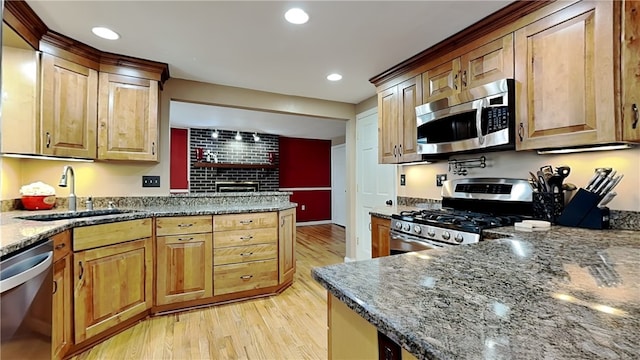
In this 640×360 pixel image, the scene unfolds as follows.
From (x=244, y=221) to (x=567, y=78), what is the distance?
100 inches

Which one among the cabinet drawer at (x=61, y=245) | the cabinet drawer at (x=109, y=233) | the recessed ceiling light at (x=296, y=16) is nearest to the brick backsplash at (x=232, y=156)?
the cabinet drawer at (x=109, y=233)

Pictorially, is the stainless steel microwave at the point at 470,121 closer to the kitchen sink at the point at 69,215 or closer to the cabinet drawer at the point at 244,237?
the cabinet drawer at the point at 244,237

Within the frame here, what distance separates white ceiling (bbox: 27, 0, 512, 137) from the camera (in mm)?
1816

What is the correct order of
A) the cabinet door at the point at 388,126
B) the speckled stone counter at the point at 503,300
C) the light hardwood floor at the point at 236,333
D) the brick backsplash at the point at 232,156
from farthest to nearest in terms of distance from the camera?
the brick backsplash at the point at 232,156
the cabinet door at the point at 388,126
the light hardwood floor at the point at 236,333
the speckled stone counter at the point at 503,300

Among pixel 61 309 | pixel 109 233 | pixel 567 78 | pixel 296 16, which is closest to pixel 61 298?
pixel 61 309

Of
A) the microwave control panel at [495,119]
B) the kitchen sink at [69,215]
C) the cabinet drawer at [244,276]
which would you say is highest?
the microwave control panel at [495,119]

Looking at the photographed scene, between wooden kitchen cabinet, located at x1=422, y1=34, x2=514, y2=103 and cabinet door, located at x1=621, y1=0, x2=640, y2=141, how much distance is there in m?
0.54

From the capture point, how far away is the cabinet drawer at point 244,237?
2629 mm

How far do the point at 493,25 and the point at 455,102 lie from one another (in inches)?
20.9

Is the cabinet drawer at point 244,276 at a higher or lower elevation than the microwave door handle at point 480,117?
lower

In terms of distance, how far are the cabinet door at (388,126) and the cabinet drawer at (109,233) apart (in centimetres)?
224

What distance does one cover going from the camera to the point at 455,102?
217cm

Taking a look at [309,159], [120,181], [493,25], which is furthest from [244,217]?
[309,159]

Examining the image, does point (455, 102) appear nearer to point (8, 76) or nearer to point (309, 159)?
point (8, 76)
